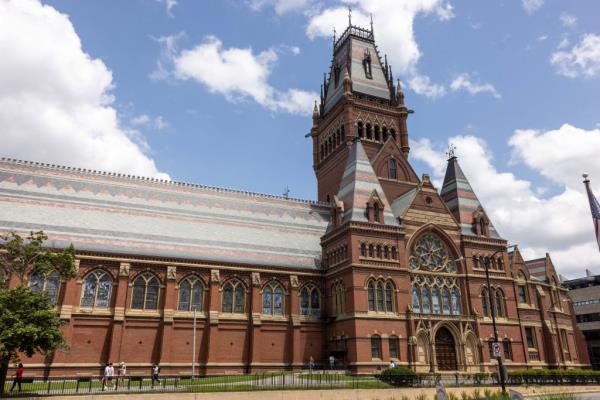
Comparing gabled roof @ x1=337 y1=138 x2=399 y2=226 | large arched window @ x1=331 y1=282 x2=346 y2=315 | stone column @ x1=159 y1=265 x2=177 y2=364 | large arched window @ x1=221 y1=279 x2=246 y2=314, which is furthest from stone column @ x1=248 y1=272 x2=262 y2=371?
gabled roof @ x1=337 y1=138 x2=399 y2=226

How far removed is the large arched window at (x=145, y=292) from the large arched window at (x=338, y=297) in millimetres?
17208

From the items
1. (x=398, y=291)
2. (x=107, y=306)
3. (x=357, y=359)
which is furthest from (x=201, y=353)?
(x=398, y=291)

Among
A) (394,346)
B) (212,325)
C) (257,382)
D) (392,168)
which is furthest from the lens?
(392,168)

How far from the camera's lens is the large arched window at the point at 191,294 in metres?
46.4

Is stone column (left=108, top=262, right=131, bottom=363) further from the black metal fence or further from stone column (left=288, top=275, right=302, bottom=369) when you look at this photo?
stone column (left=288, top=275, right=302, bottom=369)

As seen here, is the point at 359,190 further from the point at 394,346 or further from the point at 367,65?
the point at 367,65

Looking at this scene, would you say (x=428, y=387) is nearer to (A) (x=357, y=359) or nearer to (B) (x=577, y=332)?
(A) (x=357, y=359)

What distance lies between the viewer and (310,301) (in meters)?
51.3

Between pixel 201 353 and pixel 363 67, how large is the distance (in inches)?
1806

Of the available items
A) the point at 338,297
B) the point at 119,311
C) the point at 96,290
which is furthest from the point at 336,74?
the point at 119,311

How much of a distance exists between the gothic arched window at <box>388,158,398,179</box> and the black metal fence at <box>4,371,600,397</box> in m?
24.3

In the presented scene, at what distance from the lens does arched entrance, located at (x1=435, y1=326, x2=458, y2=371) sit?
155 ft

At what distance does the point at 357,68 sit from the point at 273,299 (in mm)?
37117

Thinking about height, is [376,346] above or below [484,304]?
below
